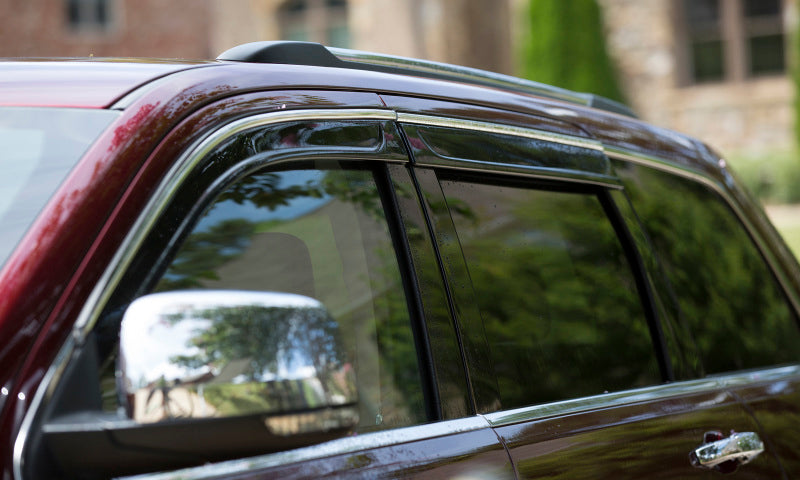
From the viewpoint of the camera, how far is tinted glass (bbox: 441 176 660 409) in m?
1.95

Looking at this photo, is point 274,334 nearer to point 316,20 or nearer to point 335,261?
point 335,261

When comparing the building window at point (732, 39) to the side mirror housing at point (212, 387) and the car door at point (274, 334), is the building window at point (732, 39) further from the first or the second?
the side mirror housing at point (212, 387)

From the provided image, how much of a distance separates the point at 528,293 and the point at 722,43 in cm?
1676

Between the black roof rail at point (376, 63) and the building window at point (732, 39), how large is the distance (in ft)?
51.4

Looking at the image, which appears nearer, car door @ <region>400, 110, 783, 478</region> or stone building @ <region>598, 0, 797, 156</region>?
car door @ <region>400, 110, 783, 478</region>

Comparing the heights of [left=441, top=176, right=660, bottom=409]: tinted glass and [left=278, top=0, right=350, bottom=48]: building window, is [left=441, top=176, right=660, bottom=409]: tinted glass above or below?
below

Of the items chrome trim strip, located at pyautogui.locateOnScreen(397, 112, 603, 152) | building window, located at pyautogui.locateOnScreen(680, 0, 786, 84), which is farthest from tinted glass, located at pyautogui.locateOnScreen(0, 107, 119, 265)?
building window, located at pyautogui.locateOnScreen(680, 0, 786, 84)

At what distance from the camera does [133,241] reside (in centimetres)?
131

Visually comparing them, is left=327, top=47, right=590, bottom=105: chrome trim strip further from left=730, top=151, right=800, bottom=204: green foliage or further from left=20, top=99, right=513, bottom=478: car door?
left=730, top=151, right=800, bottom=204: green foliage

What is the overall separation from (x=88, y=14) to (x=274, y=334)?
2228 cm

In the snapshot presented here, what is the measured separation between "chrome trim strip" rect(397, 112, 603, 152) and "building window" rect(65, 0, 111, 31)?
21437 mm

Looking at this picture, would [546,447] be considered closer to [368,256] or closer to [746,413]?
[368,256]

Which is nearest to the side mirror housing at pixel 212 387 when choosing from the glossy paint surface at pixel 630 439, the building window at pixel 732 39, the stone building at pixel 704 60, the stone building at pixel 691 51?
the glossy paint surface at pixel 630 439

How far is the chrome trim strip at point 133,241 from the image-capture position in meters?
1.17
